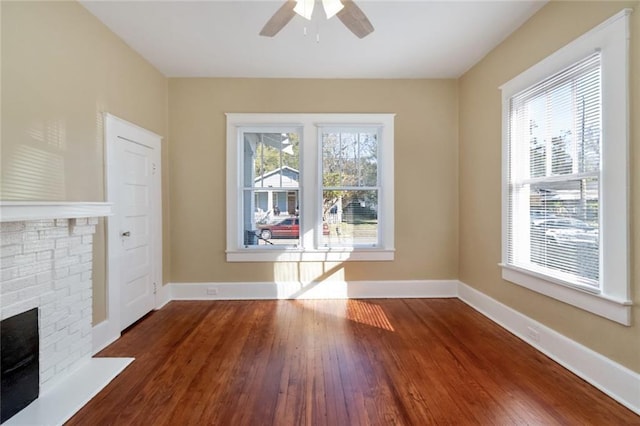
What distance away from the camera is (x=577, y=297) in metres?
2.28

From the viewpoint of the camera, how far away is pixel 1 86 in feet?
6.27

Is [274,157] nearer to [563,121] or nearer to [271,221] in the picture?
→ [271,221]

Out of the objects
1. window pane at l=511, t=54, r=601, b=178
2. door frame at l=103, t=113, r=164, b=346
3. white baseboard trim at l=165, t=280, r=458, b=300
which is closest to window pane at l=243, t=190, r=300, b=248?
white baseboard trim at l=165, t=280, r=458, b=300

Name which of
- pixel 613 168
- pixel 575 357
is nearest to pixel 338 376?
pixel 575 357


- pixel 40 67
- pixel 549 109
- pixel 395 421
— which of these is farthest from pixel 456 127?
pixel 40 67

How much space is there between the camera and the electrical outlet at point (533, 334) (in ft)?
8.71

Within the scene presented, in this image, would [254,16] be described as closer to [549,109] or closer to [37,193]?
[37,193]

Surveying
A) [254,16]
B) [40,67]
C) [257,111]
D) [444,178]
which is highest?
[254,16]

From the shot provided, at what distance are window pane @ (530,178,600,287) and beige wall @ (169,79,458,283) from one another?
55.6 inches

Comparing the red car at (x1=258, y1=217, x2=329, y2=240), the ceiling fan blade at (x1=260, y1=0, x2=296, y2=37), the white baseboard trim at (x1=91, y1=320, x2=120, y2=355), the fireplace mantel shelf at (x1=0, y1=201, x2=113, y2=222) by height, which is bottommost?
the white baseboard trim at (x1=91, y1=320, x2=120, y2=355)

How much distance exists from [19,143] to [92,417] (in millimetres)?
1817

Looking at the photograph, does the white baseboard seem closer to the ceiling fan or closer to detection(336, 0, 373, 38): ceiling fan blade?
the ceiling fan

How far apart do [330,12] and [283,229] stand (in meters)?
2.66

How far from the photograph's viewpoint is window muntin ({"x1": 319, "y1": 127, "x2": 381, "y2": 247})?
13.5 ft
